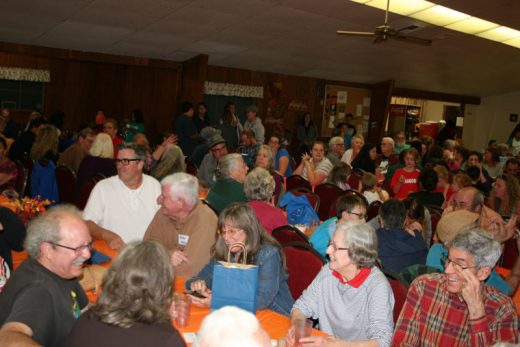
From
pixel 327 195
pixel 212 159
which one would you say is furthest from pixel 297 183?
pixel 212 159

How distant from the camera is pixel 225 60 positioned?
38.5 ft

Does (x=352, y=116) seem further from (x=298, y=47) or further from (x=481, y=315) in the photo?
(x=481, y=315)

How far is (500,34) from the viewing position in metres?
11.0

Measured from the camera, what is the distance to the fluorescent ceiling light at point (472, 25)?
9906 mm

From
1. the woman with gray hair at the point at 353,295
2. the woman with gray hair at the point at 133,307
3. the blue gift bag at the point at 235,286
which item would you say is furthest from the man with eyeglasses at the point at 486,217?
the woman with gray hair at the point at 133,307

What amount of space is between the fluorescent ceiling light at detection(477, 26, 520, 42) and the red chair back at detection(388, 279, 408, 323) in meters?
9.42

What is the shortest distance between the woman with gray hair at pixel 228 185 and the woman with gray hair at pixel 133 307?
2492 millimetres

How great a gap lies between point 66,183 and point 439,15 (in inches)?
279

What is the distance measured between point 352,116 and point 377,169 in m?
6.50

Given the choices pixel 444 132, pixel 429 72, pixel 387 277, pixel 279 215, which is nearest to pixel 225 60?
pixel 429 72

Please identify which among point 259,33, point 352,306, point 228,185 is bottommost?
point 352,306

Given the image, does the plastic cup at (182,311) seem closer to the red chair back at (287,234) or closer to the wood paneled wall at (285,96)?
the red chair back at (287,234)

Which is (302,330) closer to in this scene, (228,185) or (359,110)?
(228,185)

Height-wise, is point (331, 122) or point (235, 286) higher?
point (331, 122)
